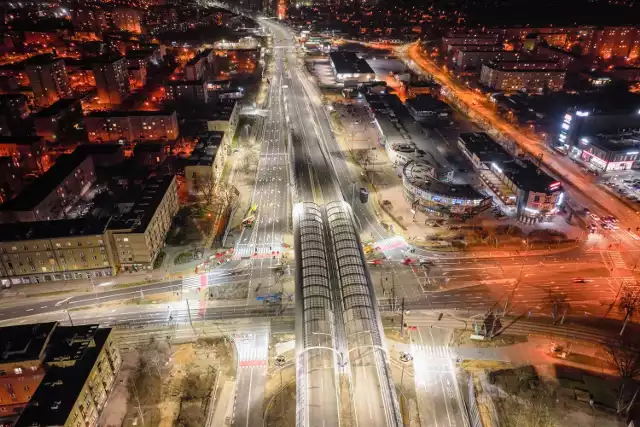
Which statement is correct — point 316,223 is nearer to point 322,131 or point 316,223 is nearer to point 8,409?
point 8,409

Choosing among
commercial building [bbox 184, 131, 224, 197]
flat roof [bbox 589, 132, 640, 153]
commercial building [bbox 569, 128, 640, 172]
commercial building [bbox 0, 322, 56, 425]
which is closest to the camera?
commercial building [bbox 0, 322, 56, 425]

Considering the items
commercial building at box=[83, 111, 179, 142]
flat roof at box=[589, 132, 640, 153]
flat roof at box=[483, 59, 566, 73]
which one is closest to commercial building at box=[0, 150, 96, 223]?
commercial building at box=[83, 111, 179, 142]

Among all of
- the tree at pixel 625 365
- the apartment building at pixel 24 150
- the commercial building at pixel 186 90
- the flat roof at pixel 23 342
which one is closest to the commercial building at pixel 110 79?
the commercial building at pixel 186 90

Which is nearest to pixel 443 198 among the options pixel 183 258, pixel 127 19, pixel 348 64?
pixel 183 258

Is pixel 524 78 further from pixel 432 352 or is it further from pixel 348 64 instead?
pixel 432 352

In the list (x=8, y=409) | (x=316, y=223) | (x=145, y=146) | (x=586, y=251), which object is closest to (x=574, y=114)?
(x=586, y=251)

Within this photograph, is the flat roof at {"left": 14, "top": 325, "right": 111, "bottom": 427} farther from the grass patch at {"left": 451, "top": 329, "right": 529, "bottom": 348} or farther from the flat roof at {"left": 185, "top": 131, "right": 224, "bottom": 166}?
the flat roof at {"left": 185, "top": 131, "right": 224, "bottom": 166}

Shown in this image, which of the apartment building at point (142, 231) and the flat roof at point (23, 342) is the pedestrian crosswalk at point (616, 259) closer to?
the apartment building at point (142, 231)

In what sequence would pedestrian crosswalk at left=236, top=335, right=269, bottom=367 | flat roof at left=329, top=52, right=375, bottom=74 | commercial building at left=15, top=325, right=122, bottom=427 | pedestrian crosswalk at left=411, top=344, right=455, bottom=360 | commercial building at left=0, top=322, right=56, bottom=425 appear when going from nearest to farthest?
commercial building at left=15, top=325, right=122, bottom=427 → commercial building at left=0, top=322, right=56, bottom=425 → pedestrian crosswalk at left=236, top=335, right=269, bottom=367 → pedestrian crosswalk at left=411, top=344, right=455, bottom=360 → flat roof at left=329, top=52, right=375, bottom=74
